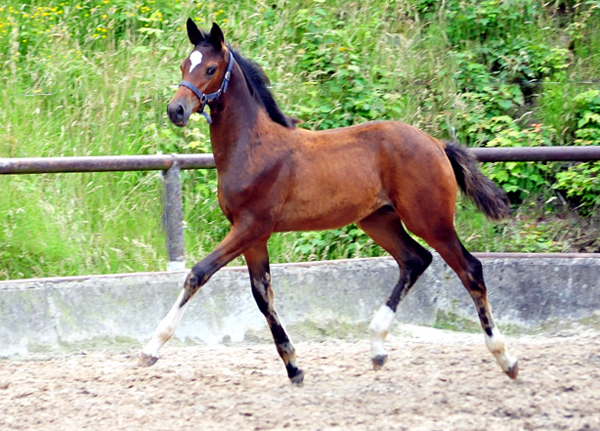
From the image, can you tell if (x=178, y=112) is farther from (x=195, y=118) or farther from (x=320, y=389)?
(x=195, y=118)

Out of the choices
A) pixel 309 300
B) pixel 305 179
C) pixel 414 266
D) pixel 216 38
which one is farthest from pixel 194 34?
pixel 309 300

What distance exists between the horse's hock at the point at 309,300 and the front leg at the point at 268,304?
0.83m

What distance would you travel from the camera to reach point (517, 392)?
12.4 ft

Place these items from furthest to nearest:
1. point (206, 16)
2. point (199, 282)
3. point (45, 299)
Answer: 1. point (206, 16)
2. point (45, 299)
3. point (199, 282)

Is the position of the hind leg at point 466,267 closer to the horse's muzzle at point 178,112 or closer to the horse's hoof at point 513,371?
the horse's hoof at point 513,371

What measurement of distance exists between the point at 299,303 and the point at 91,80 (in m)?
3.90

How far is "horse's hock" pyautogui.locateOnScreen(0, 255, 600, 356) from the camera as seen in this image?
4703 mm

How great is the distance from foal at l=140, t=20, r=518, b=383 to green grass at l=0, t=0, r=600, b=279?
1.42 metres

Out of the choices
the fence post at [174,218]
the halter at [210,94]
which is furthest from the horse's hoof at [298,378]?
the halter at [210,94]

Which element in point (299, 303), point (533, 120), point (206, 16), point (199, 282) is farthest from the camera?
point (206, 16)

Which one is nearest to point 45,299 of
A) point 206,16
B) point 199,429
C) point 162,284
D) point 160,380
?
point 162,284

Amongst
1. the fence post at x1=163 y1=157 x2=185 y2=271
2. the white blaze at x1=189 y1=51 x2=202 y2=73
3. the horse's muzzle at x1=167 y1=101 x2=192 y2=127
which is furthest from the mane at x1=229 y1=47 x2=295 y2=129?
the fence post at x1=163 y1=157 x2=185 y2=271

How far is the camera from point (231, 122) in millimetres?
4059

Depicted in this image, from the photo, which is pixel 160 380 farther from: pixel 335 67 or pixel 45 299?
pixel 335 67
